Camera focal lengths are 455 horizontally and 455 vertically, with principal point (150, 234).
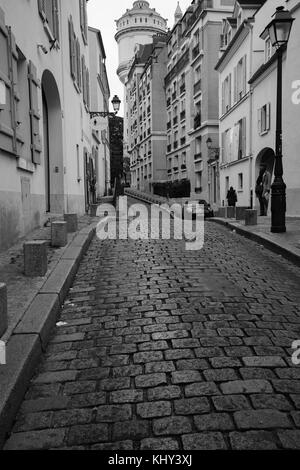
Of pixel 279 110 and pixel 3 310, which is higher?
pixel 279 110

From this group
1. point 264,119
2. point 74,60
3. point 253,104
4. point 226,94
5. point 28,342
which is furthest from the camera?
point 226,94

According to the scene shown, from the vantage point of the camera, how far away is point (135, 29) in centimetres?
8331

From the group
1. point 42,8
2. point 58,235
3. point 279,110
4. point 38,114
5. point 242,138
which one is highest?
point 42,8

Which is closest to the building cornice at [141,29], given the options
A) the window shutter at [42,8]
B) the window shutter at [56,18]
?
the window shutter at [56,18]

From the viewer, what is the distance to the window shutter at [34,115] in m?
8.99

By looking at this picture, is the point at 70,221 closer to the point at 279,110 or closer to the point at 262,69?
the point at 279,110

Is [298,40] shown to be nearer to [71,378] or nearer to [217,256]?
[217,256]

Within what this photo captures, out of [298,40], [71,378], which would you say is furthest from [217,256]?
[298,40]

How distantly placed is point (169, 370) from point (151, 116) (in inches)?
2036

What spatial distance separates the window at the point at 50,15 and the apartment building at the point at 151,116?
122ft

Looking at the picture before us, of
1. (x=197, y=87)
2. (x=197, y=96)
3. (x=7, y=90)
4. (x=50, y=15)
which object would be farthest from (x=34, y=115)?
(x=197, y=87)

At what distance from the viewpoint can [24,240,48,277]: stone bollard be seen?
5.44 metres

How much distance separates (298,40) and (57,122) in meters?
9.05

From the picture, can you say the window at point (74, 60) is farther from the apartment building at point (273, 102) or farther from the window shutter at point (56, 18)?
the apartment building at point (273, 102)
